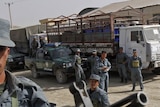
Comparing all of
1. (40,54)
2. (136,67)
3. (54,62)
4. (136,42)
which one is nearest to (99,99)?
(136,67)

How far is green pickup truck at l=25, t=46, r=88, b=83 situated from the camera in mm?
12922

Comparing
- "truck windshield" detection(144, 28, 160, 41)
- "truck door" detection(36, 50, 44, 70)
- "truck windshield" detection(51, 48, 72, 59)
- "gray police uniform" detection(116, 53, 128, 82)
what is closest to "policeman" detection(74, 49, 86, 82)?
"gray police uniform" detection(116, 53, 128, 82)

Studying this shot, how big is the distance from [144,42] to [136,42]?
0.39 metres

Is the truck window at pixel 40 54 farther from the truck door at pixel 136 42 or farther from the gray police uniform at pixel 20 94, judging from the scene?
the gray police uniform at pixel 20 94

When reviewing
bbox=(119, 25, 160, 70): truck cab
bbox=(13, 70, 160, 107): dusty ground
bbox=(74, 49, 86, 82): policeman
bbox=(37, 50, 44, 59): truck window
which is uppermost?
bbox=(119, 25, 160, 70): truck cab

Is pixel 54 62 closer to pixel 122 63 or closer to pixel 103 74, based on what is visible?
pixel 122 63

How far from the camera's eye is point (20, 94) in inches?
58.7

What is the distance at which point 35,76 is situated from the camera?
15.4 m

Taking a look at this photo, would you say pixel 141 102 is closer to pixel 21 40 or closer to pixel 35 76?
pixel 35 76

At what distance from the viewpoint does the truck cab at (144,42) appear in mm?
12164

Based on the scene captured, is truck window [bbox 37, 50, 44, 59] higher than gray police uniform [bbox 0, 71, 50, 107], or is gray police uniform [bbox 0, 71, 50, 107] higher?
gray police uniform [bbox 0, 71, 50, 107]

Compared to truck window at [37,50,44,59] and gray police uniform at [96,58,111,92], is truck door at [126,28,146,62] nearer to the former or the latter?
gray police uniform at [96,58,111,92]

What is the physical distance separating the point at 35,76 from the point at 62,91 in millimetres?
4022

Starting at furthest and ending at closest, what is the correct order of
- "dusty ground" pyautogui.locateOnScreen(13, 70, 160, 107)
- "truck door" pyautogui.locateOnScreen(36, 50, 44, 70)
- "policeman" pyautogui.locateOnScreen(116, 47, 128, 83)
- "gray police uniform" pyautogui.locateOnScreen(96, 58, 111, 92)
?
"truck door" pyautogui.locateOnScreen(36, 50, 44, 70), "policeman" pyautogui.locateOnScreen(116, 47, 128, 83), "gray police uniform" pyautogui.locateOnScreen(96, 58, 111, 92), "dusty ground" pyautogui.locateOnScreen(13, 70, 160, 107)
